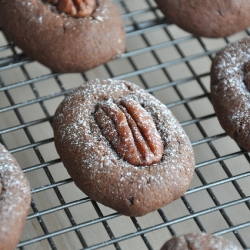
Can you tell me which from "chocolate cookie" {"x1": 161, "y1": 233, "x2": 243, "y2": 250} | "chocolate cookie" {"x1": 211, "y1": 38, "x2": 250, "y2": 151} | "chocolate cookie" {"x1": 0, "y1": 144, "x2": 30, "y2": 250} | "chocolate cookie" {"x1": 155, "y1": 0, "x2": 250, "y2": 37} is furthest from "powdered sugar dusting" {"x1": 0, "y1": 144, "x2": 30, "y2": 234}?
"chocolate cookie" {"x1": 155, "y1": 0, "x2": 250, "y2": 37}

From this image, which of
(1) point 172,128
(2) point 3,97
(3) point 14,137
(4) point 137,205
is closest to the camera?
(4) point 137,205

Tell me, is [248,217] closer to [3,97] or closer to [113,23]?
[113,23]

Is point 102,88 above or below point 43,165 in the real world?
above

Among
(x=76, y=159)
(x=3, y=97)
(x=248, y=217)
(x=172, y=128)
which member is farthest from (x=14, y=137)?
(x=248, y=217)

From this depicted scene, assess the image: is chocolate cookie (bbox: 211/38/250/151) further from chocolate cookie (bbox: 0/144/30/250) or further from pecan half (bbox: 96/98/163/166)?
chocolate cookie (bbox: 0/144/30/250)

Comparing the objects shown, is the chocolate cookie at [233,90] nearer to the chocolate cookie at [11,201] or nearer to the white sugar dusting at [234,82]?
the white sugar dusting at [234,82]

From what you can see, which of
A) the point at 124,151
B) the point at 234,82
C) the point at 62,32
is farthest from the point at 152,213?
the point at 62,32

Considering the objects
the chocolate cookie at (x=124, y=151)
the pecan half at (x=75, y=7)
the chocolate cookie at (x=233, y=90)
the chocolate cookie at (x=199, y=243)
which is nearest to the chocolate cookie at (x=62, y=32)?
the pecan half at (x=75, y=7)

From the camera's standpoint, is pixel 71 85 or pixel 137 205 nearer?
pixel 137 205
